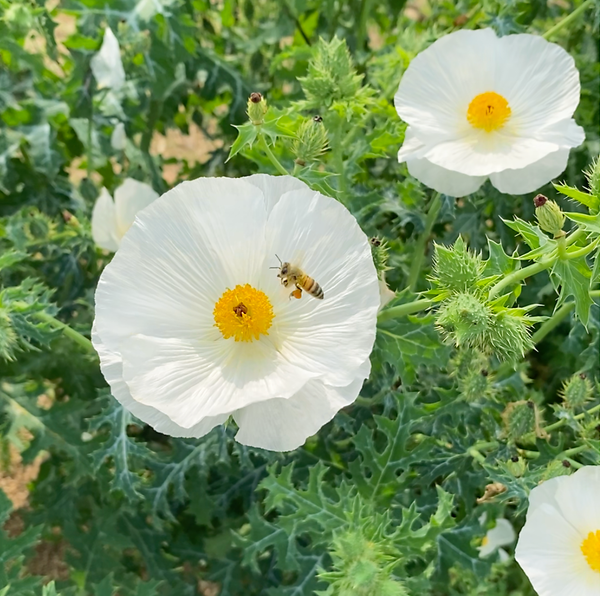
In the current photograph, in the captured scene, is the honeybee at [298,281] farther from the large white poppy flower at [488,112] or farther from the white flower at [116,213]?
the white flower at [116,213]

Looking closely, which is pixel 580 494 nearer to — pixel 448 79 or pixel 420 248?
pixel 420 248

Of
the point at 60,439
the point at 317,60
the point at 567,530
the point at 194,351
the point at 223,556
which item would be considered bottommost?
the point at 223,556

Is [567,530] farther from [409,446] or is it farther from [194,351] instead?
[194,351]

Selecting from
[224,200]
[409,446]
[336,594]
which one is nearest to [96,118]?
[224,200]

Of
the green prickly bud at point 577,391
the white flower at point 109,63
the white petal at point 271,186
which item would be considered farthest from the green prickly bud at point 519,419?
the white flower at point 109,63

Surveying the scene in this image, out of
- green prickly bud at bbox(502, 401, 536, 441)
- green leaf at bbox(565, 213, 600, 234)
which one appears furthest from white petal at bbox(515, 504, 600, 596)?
green leaf at bbox(565, 213, 600, 234)

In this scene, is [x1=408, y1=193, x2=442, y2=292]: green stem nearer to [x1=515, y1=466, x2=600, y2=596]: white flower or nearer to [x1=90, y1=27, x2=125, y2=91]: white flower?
[x1=515, y1=466, x2=600, y2=596]: white flower

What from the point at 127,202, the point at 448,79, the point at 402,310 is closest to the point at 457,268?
the point at 402,310
